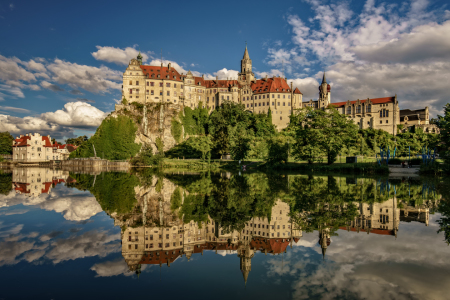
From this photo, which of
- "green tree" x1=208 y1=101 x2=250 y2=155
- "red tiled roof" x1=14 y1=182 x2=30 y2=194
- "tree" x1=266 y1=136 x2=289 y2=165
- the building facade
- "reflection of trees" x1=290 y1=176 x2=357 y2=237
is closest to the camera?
"reflection of trees" x1=290 y1=176 x2=357 y2=237

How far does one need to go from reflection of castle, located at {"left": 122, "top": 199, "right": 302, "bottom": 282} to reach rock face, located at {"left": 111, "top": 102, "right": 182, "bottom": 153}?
65.1m

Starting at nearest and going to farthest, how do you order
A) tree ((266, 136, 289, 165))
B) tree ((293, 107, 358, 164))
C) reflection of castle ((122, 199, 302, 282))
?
reflection of castle ((122, 199, 302, 282)) < tree ((293, 107, 358, 164)) < tree ((266, 136, 289, 165))

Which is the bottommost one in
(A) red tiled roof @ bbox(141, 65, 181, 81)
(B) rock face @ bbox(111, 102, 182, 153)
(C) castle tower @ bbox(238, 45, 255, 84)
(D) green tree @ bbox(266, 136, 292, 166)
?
(D) green tree @ bbox(266, 136, 292, 166)

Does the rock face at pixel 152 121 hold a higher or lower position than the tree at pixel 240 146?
higher

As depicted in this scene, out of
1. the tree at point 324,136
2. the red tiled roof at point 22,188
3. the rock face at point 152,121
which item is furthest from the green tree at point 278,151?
the rock face at point 152,121

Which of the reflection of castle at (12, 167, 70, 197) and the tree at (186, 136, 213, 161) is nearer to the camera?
the reflection of castle at (12, 167, 70, 197)

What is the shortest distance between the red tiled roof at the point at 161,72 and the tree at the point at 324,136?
168 feet

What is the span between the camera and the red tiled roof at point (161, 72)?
79.2 metres

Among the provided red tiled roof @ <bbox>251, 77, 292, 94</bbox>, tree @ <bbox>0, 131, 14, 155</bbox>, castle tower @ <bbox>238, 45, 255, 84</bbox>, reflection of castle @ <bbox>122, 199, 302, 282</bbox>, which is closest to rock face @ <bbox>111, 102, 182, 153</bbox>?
red tiled roof @ <bbox>251, 77, 292, 94</bbox>

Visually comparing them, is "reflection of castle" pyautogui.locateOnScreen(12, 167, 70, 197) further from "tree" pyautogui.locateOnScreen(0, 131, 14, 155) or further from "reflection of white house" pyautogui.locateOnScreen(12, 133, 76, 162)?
"tree" pyautogui.locateOnScreen(0, 131, 14, 155)

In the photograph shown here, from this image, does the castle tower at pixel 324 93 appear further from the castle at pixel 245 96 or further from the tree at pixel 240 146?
the tree at pixel 240 146

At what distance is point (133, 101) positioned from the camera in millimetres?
76000

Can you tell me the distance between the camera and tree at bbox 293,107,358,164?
1554 inches

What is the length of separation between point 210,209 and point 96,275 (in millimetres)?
6867
